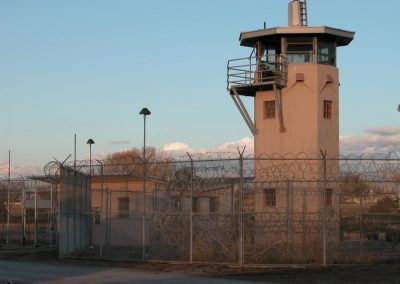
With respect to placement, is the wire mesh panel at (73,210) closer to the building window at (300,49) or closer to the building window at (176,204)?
the building window at (176,204)

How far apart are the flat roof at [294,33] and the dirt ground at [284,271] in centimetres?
1128

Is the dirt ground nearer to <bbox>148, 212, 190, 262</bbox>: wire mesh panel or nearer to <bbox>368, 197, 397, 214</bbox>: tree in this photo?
<bbox>148, 212, 190, 262</bbox>: wire mesh panel

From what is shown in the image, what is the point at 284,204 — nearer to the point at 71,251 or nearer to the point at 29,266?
the point at 71,251

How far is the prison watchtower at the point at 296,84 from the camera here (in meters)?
29.7

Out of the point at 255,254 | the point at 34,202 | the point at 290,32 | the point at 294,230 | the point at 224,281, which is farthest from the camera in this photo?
the point at 34,202

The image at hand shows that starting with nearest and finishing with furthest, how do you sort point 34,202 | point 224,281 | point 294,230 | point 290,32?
point 224,281, point 294,230, point 290,32, point 34,202

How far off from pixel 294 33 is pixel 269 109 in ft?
11.3

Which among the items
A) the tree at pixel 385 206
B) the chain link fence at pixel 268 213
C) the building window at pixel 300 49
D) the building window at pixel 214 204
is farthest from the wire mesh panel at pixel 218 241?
the building window at pixel 300 49

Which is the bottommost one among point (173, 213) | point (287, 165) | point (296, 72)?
point (173, 213)

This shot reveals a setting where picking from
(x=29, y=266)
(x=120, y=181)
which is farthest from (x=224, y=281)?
(x=120, y=181)

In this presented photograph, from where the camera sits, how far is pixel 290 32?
2948cm

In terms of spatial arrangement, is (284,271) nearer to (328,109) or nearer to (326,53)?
(328,109)

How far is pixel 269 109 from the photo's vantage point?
30.9m

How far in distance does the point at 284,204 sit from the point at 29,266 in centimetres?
1002
